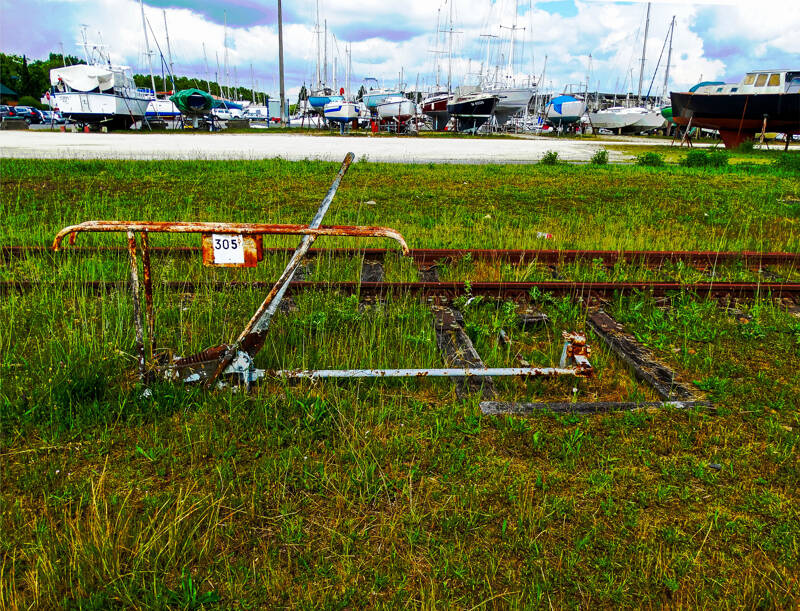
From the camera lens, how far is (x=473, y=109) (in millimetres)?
48500

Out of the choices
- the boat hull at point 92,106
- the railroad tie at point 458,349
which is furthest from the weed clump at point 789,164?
the boat hull at point 92,106

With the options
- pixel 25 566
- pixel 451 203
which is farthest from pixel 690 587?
pixel 451 203

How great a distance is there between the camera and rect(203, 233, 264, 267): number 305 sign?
300 centimetres

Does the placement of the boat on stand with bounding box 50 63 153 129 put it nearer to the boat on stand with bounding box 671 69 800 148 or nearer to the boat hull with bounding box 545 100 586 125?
the boat on stand with bounding box 671 69 800 148

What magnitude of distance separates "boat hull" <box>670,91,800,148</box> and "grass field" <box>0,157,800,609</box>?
27799mm

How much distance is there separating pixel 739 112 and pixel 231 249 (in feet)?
105

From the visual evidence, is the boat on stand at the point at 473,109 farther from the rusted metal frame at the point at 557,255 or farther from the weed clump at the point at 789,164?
the rusted metal frame at the point at 557,255

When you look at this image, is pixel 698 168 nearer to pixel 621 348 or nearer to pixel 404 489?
pixel 621 348

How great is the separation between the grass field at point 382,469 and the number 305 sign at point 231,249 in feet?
2.56

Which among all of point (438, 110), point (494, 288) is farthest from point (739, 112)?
point (494, 288)

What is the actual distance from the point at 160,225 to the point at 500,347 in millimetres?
2556

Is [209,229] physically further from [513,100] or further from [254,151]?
[513,100]

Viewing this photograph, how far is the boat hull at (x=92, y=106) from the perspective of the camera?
3900 cm

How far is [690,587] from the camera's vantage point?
2119 millimetres
